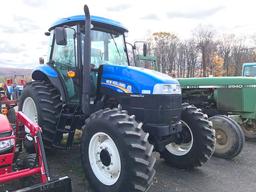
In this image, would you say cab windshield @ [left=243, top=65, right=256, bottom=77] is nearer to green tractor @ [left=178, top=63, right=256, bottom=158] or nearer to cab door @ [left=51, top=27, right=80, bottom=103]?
green tractor @ [left=178, top=63, right=256, bottom=158]

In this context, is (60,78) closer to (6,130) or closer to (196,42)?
(6,130)

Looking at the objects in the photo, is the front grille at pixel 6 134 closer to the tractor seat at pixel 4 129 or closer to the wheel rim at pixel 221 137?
the tractor seat at pixel 4 129

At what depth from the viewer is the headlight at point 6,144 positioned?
337 cm

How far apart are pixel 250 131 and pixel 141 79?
4686 mm

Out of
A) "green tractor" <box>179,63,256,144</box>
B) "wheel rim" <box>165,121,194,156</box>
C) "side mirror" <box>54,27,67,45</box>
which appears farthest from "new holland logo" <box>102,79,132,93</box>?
"green tractor" <box>179,63,256,144</box>

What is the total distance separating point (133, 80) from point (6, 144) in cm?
183

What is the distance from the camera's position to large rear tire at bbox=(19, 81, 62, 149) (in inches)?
191

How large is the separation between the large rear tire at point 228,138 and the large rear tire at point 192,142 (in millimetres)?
1161

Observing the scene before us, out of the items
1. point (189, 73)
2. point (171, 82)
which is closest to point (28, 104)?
point (171, 82)

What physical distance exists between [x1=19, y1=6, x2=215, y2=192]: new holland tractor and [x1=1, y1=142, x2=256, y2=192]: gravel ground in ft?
0.87

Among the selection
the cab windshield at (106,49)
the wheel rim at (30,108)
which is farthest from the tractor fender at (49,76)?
the cab windshield at (106,49)

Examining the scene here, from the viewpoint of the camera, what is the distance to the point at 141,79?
4020 millimetres

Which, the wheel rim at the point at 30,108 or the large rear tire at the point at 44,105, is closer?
the large rear tire at the point at 44,105

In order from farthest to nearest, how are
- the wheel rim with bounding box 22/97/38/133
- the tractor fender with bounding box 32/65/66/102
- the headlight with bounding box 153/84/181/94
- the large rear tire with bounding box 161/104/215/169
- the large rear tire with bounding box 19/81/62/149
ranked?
the wheel rim with bounding box 22/97/38/133 → the tractor fender with bounding box 32/65/66/102 → the large rear tire with bounding box 19/81/62/149 → the large rear tire with bounding box 161/104/215/169 → the headlight with bounding box 153/84/181/94
